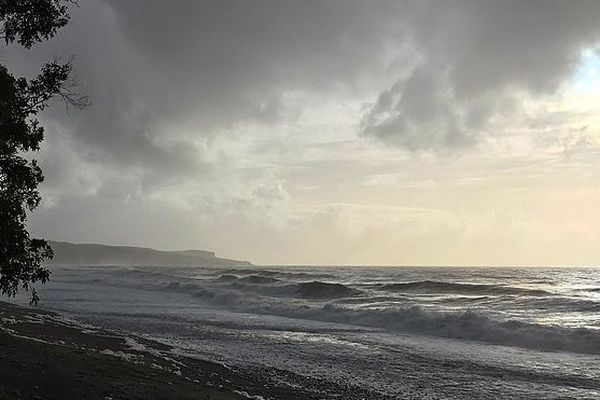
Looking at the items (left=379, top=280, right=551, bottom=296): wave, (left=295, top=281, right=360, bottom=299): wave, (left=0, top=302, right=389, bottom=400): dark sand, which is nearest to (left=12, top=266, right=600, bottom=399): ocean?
(left=0, top=302, right=389, bottom=400): dark sand

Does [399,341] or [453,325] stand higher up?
[453,325]

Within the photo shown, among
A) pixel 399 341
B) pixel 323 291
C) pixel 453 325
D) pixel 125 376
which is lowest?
pixel 323 291

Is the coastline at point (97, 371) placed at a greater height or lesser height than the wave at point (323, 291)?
greater

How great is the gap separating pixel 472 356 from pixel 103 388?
1299 centimetres

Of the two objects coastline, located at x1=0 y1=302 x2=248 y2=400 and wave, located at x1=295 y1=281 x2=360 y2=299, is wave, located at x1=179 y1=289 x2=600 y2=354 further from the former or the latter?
coastline, located at x1=0 y1=302 x2=248 y2=400

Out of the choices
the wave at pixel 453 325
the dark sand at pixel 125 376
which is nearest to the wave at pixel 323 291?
the wave at pixel 453 325

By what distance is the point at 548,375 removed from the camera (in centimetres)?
1490

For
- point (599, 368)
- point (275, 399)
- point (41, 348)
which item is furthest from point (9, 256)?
point (599, 368)

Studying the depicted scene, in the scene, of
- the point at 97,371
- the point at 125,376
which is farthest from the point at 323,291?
the point at 97,371

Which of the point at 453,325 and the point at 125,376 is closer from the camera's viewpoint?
the point at 125,376

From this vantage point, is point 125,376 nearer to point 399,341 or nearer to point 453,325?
point 399,341

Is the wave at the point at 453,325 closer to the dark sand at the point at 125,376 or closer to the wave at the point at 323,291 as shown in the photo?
the wave at the point at 323,291

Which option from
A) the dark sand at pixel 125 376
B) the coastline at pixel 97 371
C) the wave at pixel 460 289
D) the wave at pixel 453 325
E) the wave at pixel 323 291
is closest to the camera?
the coastline at pixel 97 371

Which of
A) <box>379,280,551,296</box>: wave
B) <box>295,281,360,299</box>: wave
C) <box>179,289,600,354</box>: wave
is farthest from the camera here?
<box>295,281,360,299</box>: wave
